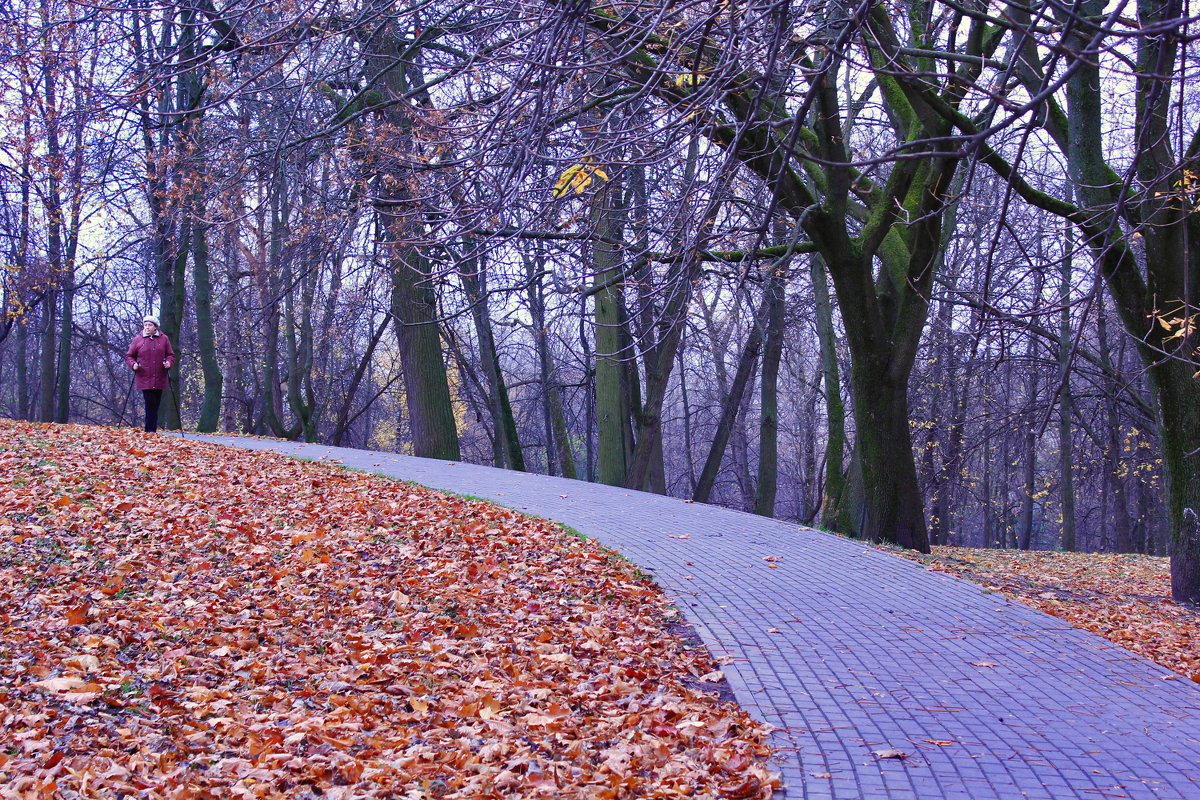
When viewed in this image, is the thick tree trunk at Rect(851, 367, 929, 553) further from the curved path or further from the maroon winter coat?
the maroon winter coat

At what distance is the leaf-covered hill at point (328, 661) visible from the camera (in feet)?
11.7

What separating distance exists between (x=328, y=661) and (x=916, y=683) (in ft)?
10.5

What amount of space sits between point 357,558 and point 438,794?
4112 mm

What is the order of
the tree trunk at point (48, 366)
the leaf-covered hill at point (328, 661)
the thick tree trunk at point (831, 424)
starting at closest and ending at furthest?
the leaf-covered hill at point (328, 661)
the thick tree trunk at point (831, 424)
the tree trunk at point (48, 366)

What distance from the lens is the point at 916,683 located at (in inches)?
190

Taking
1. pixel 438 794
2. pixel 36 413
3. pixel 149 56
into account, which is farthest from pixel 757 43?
pixel 36 413

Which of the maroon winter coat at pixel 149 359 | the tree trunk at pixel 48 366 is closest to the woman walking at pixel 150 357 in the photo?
the maroon winter coat at pixel 149 359

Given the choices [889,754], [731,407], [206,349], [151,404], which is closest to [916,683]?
[889,754]

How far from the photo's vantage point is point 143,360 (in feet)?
45.3

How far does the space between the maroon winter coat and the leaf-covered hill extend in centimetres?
508

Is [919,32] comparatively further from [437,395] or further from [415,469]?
[437,395]

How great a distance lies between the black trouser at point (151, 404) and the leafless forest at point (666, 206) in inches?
A: 95.9

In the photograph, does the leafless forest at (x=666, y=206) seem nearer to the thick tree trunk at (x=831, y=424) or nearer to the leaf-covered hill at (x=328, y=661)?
the thick tree trunk at (x=831, y=424)

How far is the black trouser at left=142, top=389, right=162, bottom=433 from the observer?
14156mm
